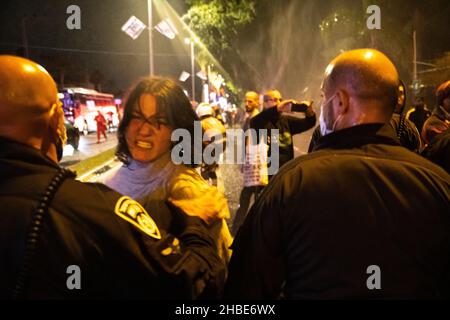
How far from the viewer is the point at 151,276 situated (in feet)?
5.02

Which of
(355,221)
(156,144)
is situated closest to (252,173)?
(156,144)

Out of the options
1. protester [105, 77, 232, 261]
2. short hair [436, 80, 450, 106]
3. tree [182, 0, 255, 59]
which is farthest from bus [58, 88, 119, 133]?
protester [105, 77, 232, 261]

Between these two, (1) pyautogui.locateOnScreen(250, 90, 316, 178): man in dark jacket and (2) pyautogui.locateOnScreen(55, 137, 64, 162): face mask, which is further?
(1) pyautogui.locateOnScreen(250, 90, 316, 178): man in dark jacket

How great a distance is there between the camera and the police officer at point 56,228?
136cm

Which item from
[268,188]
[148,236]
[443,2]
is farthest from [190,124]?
[443,2]

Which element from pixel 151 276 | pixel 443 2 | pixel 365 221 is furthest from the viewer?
pixel 443 2

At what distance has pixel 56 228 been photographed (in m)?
1.39

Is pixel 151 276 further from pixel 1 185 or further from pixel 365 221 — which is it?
pixel 365 221

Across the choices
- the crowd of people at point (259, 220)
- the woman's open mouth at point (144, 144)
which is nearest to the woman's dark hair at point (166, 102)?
the woman's open mouth at point (144, 144)

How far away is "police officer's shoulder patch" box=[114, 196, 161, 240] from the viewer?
1.54m

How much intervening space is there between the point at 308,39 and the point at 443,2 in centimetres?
628

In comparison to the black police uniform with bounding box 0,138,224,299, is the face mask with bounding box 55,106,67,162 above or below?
above

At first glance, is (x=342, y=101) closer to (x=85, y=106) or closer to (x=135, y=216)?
(x=135, y=216)

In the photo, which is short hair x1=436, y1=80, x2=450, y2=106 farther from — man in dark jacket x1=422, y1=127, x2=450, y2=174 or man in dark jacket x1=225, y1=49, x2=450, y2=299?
man in dark jacket x1=225, y1=49, x2=450, y2=299
